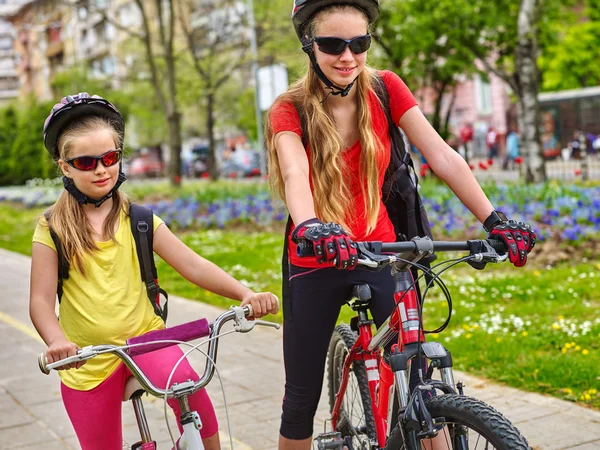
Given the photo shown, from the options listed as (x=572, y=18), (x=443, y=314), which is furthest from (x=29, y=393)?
(x=572, y=18)

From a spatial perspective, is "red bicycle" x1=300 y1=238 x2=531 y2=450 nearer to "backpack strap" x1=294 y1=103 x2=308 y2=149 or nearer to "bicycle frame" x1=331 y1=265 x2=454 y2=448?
"bicycle frame" x1=331 y1=265 x2=454 y2=448

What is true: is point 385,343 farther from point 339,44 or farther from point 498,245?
point 339,44

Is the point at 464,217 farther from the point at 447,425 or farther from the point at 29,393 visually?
the point at 447,425

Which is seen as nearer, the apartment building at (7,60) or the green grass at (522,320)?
the green grass at (522,320)

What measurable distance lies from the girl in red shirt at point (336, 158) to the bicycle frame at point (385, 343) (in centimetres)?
15

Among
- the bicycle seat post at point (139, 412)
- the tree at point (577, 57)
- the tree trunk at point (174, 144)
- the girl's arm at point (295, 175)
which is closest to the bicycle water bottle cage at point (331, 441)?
the bicycle seat post at point (139, 412)

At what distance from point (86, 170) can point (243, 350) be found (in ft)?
13.4

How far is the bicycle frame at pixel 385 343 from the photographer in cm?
272

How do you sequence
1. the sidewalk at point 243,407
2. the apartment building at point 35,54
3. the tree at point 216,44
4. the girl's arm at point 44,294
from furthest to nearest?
the apartment building at point 35,54
the tree at point 216,44
the sidewalk at point 243,407
the girl's arm at point 44,294

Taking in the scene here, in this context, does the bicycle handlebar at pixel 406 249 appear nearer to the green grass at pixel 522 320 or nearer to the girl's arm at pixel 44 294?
the girl's arm at pixel 44 294

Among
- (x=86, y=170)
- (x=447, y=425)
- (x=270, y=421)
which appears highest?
(x=86, y=170)

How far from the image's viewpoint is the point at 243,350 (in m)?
6.88

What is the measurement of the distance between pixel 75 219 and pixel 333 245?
102cm

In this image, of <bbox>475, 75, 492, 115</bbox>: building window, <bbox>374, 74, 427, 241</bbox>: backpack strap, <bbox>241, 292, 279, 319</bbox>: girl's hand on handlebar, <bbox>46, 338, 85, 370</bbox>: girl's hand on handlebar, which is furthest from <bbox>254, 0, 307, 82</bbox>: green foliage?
<bbox>46, 338, 85, 370</bbox>: girl's hand on handlebar
